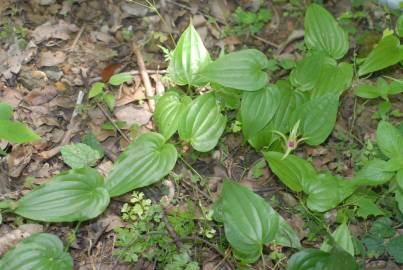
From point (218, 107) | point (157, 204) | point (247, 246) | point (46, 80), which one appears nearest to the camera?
point (247, 246)

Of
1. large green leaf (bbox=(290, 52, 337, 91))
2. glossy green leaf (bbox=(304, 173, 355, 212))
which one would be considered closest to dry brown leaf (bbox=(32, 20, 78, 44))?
large green leaf (bbox=(290, 52, 337, 91))

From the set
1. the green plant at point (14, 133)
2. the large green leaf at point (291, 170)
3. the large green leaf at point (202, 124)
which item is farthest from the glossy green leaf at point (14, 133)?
the large green leaf at point (291, 170)

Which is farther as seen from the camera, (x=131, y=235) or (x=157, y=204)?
(x=157, y=204)

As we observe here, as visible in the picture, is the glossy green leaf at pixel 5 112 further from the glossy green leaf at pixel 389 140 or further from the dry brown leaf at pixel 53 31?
the glossy green leaf at pixel 389 140

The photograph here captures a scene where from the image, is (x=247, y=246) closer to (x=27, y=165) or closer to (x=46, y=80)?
(x=27, y=165)

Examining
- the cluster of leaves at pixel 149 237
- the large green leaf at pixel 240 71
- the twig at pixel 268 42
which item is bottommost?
the cluster of leaves at pixel 149 237

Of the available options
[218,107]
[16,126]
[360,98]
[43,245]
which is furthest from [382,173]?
[16,126]

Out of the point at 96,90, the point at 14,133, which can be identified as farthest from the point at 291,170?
the point at 14,133
